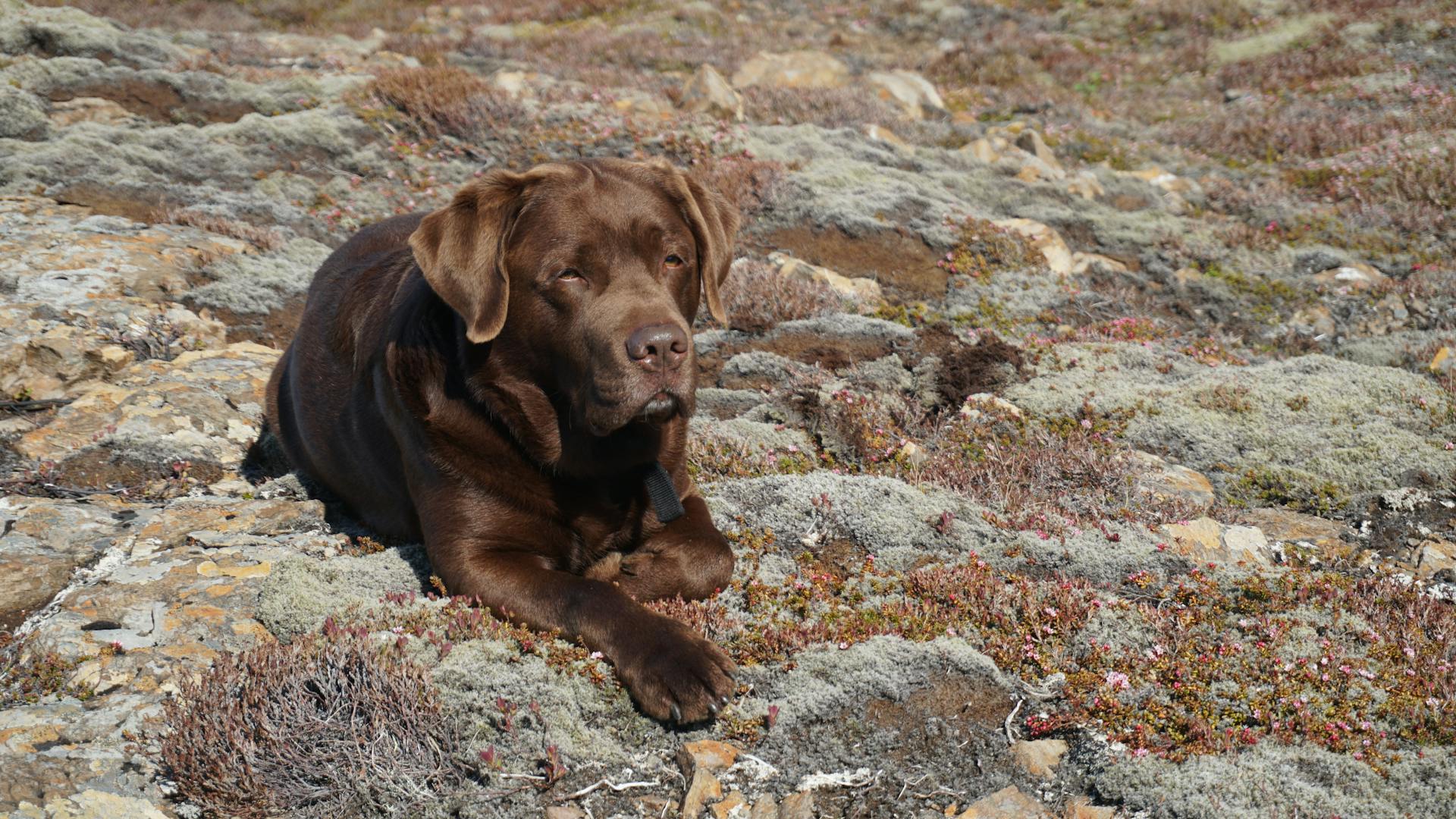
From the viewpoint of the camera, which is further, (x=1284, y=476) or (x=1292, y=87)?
(x=1292, y=87)

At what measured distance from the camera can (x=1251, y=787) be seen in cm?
322

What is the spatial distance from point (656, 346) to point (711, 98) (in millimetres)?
9443

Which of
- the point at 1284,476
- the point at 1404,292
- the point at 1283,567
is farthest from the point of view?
the point at 1404,292

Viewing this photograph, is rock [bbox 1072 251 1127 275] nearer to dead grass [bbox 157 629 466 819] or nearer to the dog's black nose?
the dog's black nose

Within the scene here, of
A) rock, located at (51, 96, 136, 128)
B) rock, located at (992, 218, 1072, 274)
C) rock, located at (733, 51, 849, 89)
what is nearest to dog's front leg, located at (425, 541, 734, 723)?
rock, located at (992, 218, 1072, 274)

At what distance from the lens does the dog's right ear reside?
4.06m

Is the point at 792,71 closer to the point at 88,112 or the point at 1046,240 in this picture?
the point at 1046,240

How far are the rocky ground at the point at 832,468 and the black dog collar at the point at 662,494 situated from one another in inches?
18.5

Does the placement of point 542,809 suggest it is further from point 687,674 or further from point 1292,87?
point 1292,87

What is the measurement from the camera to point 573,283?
4.11 meters

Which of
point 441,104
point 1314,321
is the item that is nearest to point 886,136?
point 441,104

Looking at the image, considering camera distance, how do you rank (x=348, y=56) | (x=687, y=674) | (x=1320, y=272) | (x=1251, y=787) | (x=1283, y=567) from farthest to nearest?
(x=348, y=56)
(x=1320, y=272)
(x=1283, y=567)
(x=687, y=674)
(x=1251, y=787)

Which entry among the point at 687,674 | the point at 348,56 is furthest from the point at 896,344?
the point at 348,56

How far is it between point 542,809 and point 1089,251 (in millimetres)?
8249
